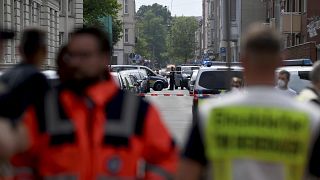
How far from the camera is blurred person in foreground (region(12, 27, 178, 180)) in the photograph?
4.36 metres

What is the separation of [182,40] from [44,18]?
120292 millimetres

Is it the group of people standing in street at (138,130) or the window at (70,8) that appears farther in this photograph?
the window at (70,8)

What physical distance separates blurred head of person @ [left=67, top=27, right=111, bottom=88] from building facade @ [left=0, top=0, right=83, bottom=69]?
2676 cm

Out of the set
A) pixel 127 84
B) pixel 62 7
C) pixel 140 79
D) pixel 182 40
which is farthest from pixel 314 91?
pixel 182 40

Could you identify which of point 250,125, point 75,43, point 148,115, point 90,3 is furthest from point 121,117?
point 90,3

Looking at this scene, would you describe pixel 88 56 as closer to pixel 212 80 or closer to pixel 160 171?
pixel 160 171

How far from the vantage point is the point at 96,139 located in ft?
14.3

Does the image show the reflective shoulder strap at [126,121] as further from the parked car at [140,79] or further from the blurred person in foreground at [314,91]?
the parked car at [140,79]

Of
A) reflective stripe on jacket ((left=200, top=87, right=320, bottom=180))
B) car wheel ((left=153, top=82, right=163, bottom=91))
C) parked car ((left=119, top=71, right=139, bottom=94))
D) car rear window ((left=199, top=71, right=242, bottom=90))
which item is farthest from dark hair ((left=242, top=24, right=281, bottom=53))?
car wheel ((left=153, top=82, right=163, bottom=91))

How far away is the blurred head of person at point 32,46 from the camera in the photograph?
18.2 ft

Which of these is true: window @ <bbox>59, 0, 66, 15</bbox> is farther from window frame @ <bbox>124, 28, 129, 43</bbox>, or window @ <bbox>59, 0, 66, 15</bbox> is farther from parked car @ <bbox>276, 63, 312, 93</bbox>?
window frame @ <bbox>124, 28, 129, 43</bbox>

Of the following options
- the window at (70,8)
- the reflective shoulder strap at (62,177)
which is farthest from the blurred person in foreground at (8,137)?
the window at (70,8)

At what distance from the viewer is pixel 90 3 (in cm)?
7688

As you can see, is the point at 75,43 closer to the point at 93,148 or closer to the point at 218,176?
the point at 93,148
